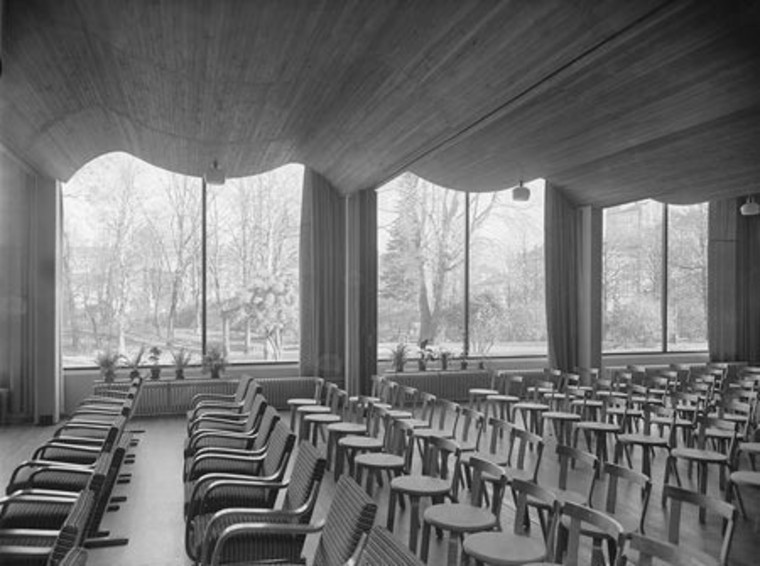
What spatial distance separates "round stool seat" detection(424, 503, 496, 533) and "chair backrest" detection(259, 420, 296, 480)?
0.90m

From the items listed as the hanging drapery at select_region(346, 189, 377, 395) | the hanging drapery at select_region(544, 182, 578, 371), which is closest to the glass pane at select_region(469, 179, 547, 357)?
the hanging drapery at select_region(544, 182, 578, 371)

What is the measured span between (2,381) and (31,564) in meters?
7.27

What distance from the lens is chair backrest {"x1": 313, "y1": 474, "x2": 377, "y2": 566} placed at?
2826 mm

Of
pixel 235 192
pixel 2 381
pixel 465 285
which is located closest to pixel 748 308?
pixel 465 285

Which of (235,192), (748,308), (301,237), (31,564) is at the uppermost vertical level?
(235,192)

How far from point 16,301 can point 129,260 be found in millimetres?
1717

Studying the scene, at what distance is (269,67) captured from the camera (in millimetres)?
5922

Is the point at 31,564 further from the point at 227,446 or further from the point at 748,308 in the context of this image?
the point at 748,308

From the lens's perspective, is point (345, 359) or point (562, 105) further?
point (345, 359)

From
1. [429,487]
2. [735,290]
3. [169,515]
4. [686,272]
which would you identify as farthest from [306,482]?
[735,290]

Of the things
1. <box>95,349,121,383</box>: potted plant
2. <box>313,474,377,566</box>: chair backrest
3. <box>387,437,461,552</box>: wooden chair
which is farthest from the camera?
<box>95,349,121,383</box>: potted plant

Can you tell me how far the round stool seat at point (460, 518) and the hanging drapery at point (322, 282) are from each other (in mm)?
7389

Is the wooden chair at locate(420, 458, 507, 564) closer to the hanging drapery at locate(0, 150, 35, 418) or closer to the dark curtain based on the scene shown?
the hanging drapery at locate(0, 150, 35, 418)

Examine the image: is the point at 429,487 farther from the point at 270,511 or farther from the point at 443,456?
the point at 270,511
